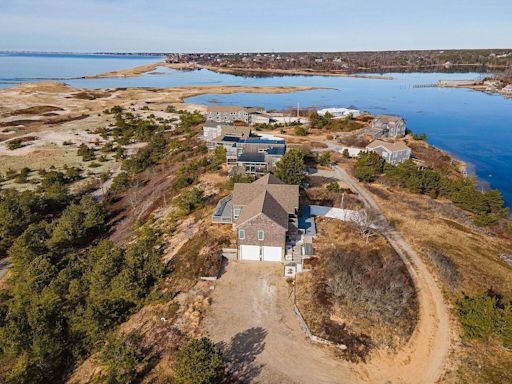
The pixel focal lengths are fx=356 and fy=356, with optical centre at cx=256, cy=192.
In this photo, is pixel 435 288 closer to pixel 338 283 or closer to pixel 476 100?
pixel 338 283

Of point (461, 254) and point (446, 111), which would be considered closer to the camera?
point (461, 254)

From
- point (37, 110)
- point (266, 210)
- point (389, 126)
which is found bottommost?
point (37, 110)

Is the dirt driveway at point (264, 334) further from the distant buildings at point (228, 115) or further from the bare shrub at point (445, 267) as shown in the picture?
the distant buildings at point (228, 115)

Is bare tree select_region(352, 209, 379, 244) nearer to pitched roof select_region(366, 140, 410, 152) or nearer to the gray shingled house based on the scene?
the gray shingled house

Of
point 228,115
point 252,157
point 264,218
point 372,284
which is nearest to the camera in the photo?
point 372,284

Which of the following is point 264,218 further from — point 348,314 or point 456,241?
point 456,241

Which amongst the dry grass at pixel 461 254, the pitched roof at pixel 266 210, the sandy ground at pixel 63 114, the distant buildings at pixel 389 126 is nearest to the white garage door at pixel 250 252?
the pitched roof at pixel 266 210

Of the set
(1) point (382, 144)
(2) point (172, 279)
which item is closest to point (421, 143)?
(1) point (382, 144)

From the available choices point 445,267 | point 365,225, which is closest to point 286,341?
point 365,225
